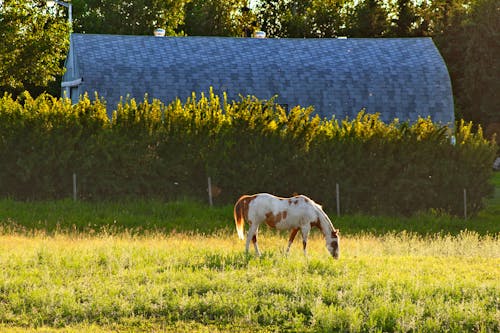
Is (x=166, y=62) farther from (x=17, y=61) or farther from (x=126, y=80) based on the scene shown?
(x=17, y=61)

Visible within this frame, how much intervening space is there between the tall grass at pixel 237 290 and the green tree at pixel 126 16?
46671 mm

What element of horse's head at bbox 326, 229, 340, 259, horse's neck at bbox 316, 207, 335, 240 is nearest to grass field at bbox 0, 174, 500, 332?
horse's head at bbox 326, 229, 340, 259

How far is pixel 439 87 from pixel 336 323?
3660cm

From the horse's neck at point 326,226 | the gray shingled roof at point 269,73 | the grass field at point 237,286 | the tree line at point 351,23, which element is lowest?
the grass field at point 237,286

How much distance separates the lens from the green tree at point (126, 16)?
6638cm

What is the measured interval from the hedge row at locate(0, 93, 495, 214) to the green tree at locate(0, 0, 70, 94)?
1047cm

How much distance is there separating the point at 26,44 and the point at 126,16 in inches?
880

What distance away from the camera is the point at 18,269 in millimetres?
18406

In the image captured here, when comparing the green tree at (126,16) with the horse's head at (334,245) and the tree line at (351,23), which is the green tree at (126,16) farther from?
the horse's head at (334,245)

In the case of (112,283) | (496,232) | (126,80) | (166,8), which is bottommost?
(496,232)

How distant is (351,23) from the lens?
73375 mm

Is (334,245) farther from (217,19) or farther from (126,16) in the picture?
(217,19)

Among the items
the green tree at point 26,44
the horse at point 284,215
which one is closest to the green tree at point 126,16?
the green tree at point 26,44

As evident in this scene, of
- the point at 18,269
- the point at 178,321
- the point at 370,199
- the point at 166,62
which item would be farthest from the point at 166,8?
the point at 178,321
